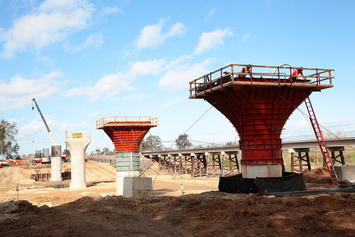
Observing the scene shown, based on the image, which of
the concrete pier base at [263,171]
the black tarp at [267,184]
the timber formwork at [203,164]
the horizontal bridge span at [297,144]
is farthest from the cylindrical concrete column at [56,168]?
the concrete pier base at [263,171]

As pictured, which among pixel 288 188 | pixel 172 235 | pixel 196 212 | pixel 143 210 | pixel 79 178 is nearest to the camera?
pixel 172 235

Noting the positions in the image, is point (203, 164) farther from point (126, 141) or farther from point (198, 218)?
point (198, 218)

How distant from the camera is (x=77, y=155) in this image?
47750 millimetres

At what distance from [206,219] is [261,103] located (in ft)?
28.8

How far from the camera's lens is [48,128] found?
274 ft

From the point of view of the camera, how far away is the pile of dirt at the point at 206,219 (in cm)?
1209

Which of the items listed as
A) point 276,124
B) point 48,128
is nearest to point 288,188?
point 276,124

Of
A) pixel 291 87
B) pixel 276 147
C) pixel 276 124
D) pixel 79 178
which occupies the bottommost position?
pixel 79 178

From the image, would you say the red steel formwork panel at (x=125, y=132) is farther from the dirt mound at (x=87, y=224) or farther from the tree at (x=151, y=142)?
the tree at (x=151, y=142)

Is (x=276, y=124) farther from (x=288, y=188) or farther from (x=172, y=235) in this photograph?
(x=172, y=235)

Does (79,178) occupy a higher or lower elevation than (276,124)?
lower

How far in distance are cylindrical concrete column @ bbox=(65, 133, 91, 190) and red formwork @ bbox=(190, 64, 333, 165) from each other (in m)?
30.6

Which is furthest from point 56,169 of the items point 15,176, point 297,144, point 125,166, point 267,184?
point 267,184

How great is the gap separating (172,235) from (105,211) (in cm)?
704
